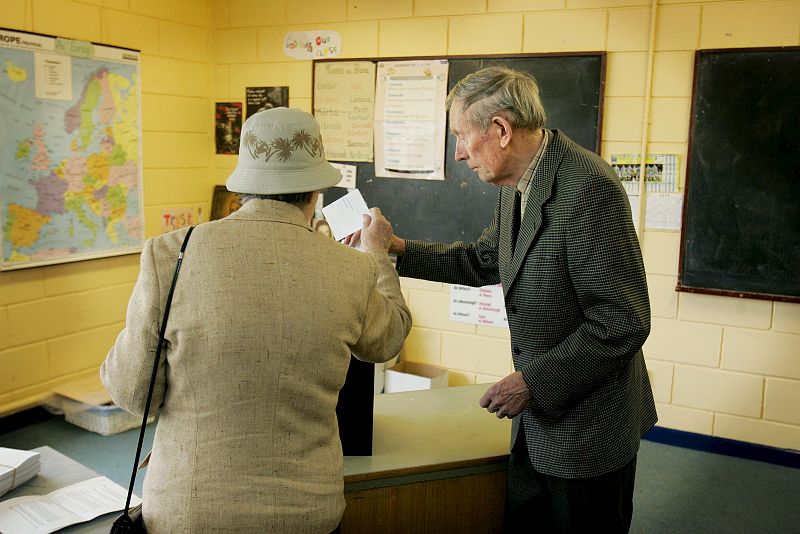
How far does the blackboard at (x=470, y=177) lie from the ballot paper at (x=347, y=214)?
1853 millimetres

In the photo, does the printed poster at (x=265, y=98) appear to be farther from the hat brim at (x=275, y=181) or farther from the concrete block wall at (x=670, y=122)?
the hat brim at (x=275, y=181)

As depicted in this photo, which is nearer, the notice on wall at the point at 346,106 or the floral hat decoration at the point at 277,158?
the floral hat decoration at the point at 277,158

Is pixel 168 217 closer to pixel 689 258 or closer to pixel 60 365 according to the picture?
pixel 60 365

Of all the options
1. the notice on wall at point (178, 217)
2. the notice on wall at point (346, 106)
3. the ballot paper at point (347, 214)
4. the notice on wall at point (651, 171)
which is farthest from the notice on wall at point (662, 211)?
the notice on wall at point (178, 217)

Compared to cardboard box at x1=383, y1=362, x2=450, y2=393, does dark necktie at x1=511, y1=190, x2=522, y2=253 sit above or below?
above

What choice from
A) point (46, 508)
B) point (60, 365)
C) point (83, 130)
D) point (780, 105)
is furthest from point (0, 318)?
point (780, 105)

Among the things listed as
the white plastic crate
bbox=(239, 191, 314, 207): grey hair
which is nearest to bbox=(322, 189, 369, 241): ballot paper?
bbox=(239, 191, 314, 207): grey hair

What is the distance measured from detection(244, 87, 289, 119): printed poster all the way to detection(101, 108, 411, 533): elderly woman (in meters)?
2.83

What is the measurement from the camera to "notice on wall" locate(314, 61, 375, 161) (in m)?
3.77

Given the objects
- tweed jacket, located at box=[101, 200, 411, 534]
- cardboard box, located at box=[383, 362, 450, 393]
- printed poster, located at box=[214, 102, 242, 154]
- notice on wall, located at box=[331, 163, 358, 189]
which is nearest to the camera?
tweed jacket, located at box=[101, 200, 411, 534]

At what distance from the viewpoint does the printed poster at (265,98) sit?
402cm

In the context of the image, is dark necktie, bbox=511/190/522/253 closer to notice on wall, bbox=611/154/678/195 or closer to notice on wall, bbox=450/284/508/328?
notice on wall, bbox=611/154/678/195

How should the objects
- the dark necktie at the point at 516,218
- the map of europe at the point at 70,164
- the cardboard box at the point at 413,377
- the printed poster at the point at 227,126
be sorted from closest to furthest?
the dark necktie at the point at 516,218 < the map of europe at the point at 70,164 < the cardboard box at the point at 413,377 < the printed poster at the point at 227,126

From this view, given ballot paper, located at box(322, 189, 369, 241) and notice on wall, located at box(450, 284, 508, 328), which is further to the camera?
notice on wall, located at box(450, 284, 508, 328)
